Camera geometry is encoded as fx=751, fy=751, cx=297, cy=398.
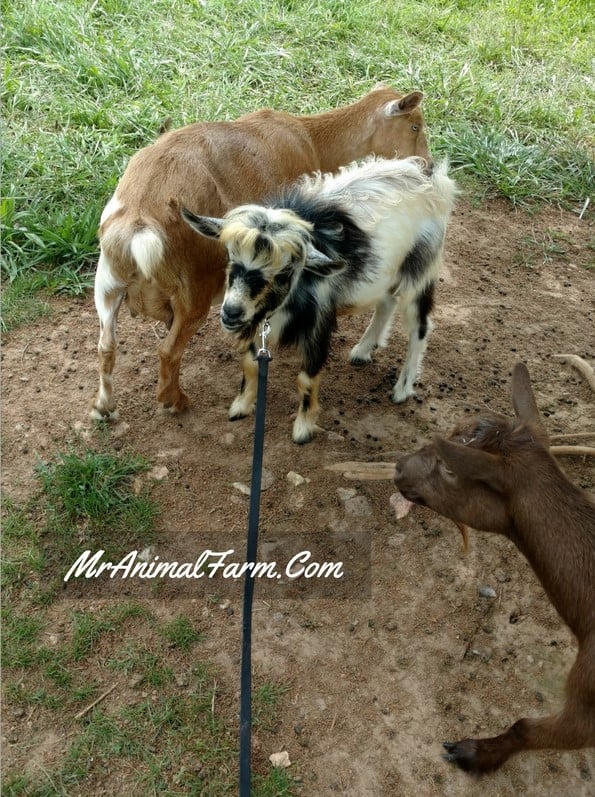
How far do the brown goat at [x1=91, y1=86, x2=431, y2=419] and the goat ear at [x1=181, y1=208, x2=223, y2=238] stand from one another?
0.79 feet

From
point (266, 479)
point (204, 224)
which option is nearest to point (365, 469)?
point (266, 479)

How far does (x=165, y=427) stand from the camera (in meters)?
4.65

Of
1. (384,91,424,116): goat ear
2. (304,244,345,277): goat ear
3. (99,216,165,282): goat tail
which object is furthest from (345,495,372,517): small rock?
(384,91,424,116): goat ear

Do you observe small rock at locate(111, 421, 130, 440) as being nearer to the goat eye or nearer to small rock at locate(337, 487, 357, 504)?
small rock at locate(337, 487, 357, 504)

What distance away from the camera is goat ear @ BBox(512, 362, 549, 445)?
10.8 feet

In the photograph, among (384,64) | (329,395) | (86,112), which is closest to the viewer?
(329,395)

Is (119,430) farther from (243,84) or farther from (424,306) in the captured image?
(243,84)

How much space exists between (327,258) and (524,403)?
132cm

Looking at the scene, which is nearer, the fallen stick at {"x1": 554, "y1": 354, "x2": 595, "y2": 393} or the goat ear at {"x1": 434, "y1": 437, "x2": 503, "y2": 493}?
the goat ear at {"x1": 434, "y1": 437, "x2": 503, "y2": 493}

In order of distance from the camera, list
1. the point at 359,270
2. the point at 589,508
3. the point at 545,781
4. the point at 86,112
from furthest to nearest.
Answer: the point at 86,112 → the point at 359,270 → the point at 545,781 → the point at 589,508

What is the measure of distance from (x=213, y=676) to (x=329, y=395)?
85.8 inches

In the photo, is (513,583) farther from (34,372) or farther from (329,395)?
(34,372)

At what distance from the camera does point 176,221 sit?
414 centimetres

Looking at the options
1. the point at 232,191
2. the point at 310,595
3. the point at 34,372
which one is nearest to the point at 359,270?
the point at 232,191
